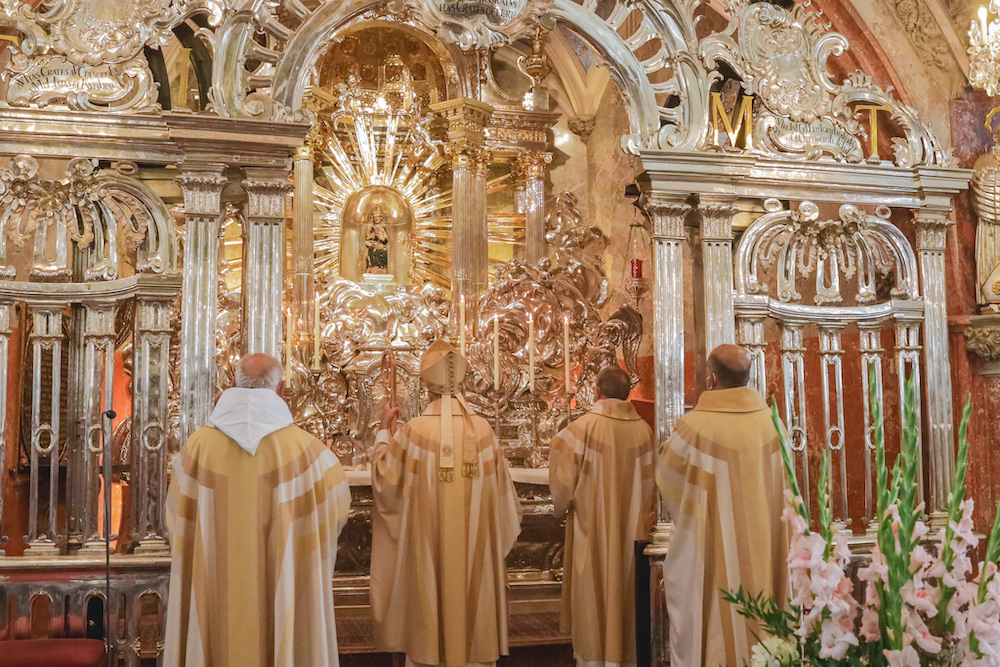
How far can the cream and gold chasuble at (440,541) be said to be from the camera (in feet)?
18.7

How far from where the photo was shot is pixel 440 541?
580cm

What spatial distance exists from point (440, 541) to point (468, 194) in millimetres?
4427

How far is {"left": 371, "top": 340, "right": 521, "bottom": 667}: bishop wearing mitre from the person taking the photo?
5.72m

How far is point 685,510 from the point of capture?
522 centimetres

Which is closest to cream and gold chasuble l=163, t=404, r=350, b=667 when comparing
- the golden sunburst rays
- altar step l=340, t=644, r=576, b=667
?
altar step l=340, t=644, r=576, b=667

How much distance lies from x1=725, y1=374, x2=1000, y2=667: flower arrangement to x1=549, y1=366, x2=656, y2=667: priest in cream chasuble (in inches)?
145

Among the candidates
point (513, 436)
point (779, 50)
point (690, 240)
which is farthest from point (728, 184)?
point (513, 436)

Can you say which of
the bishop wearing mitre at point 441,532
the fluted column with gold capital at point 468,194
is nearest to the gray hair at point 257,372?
the bishop wearing mitre at point 441,532

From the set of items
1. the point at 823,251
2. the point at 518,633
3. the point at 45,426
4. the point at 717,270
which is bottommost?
the point at 518,633

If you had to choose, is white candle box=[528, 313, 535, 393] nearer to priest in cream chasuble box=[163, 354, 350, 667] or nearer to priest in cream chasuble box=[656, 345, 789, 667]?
priest in cream chasuble box=[656, 345, 789, 667]

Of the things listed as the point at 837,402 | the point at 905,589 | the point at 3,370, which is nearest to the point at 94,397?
the point at 3,370

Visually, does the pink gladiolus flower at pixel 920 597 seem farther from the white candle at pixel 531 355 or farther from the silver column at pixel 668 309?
the white candle at pixel 531 355

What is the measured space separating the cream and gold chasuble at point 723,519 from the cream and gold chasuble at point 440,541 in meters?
1.11

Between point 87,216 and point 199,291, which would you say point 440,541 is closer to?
point 199,291
